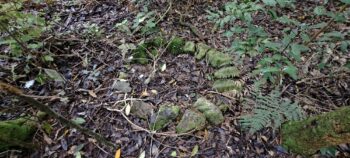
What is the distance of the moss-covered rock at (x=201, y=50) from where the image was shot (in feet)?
10.2

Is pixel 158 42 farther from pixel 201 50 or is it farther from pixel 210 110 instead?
pixel 210 110

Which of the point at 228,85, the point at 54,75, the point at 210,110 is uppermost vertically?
the point at 54,75

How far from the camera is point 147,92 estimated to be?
9.07ft

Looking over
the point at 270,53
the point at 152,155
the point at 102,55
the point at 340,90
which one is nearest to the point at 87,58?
the point at 102,55

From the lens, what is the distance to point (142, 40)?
3.33m

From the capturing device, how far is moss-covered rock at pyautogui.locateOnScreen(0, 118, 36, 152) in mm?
2201

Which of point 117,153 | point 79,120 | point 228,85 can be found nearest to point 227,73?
point 228,85

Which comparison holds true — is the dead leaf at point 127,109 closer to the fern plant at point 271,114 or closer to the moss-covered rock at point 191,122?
the moss-covered rock at point 191,122

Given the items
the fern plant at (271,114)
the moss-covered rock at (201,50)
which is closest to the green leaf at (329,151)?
the fern plant at (271,114)

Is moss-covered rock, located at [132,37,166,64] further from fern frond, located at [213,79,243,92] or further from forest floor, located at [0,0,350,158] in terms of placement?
fern frond, located at [213,79,243,92]

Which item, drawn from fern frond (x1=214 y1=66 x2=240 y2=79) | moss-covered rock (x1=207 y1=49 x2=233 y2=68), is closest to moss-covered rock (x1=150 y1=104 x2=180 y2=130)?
fern frond (x1=214 y1=66 x2=240 y2=79)

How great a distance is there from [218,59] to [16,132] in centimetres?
200

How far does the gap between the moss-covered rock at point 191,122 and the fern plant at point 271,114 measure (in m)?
0.35

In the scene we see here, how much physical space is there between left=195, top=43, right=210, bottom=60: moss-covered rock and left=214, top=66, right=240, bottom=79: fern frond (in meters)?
0.32
